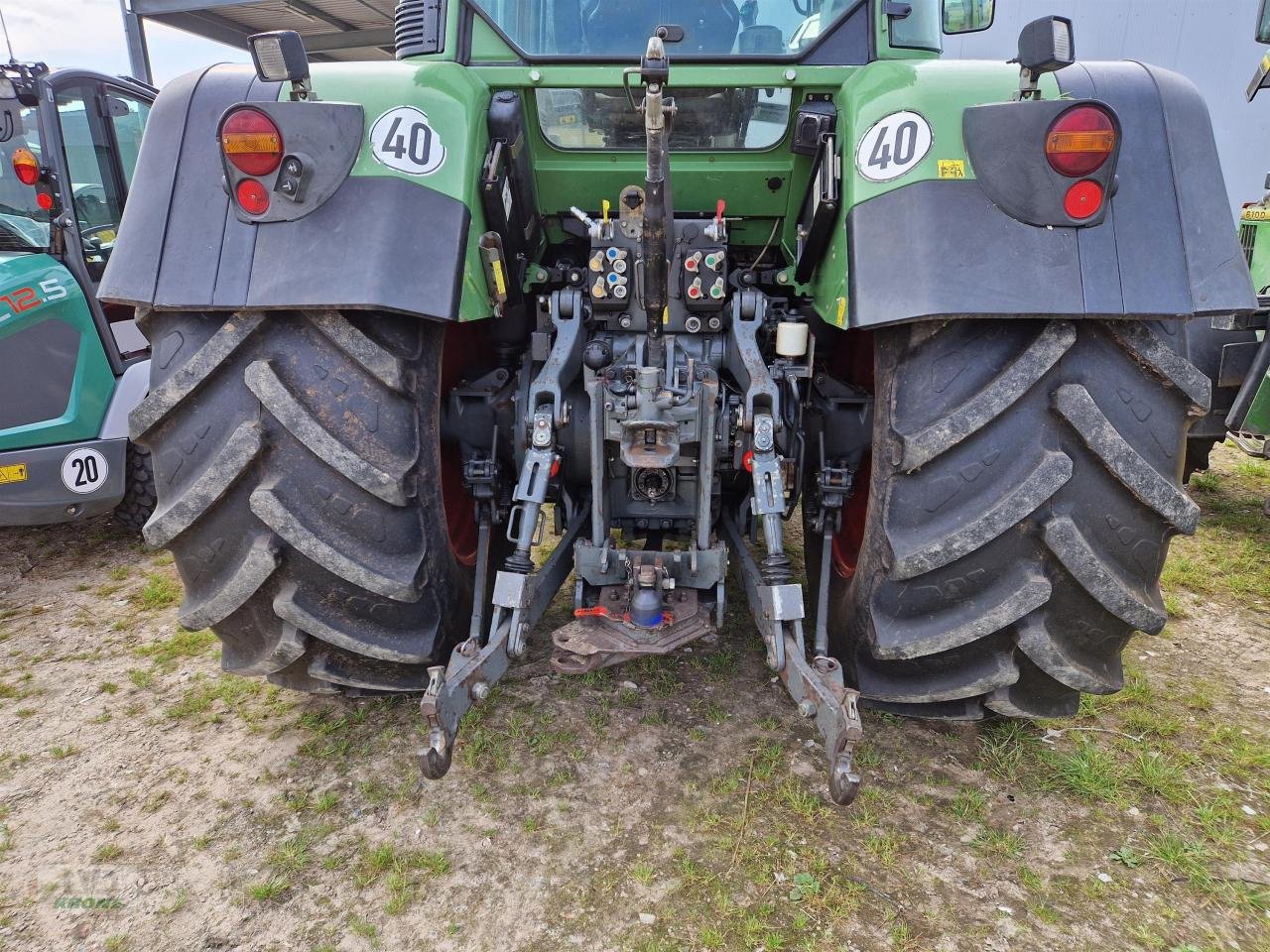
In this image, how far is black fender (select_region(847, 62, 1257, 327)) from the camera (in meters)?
1.78

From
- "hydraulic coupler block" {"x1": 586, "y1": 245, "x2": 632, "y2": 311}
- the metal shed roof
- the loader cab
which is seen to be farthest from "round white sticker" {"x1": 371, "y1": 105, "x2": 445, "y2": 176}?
the metal shed roof

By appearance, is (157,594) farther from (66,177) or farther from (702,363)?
(702,363)

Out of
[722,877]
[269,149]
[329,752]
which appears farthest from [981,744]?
[269,149]

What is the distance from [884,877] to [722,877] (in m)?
0.42

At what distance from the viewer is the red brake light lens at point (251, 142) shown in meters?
1.85

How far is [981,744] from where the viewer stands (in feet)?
8.45

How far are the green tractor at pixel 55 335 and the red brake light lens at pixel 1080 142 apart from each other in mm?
3643

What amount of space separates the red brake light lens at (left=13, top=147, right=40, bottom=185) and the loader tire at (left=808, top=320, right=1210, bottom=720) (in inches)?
162

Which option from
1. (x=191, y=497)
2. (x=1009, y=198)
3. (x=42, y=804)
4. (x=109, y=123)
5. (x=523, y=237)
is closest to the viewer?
(x=1009, y=198)

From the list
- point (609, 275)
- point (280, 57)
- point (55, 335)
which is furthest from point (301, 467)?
point (55, 335)

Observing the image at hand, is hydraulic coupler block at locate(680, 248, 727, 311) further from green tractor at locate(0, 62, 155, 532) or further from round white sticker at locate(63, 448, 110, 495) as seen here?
round white sticker at locate(63, 448, 110, 495)

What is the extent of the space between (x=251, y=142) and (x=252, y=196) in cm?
12

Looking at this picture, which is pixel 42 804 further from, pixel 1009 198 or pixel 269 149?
pixel 1009 198

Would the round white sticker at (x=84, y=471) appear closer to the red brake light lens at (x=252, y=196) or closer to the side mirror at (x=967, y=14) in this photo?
the red brake light lens at (x=252, y=196)
